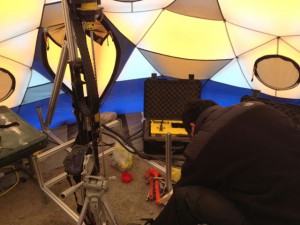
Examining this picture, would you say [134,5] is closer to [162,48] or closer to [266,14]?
[162,48]

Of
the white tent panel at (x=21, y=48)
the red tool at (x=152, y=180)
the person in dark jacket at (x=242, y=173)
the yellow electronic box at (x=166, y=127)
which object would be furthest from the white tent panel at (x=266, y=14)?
the white tent panel at (x=21, y=48)

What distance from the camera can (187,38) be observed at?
2613 millimetres

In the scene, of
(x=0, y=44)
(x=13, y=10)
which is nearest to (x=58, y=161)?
(x=0, y=44)

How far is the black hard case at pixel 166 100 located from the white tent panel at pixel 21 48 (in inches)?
38.9

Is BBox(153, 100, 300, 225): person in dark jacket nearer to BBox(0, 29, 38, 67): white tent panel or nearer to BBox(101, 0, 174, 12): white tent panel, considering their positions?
BBox(101, 0, 174, 12): white tent panel

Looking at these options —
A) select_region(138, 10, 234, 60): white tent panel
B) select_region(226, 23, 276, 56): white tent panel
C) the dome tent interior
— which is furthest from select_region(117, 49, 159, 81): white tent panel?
select_region(226, 23, 276, 56): white tent panel

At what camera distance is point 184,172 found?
1.18 metres

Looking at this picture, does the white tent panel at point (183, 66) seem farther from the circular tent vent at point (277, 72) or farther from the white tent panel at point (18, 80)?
the white tent panel at point (18, 80)

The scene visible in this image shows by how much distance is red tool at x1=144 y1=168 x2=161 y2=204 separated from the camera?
205cm

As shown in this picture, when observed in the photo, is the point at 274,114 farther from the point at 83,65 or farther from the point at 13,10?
the point at 13,10

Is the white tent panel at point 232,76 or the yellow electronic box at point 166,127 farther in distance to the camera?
the white tent panel at point 232,76

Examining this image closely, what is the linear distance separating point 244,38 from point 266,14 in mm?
298

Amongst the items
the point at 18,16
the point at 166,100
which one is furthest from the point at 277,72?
the point at 18,16

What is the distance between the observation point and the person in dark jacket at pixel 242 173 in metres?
0.96
